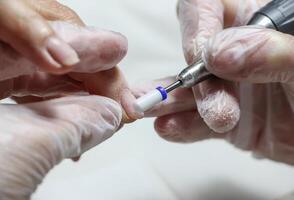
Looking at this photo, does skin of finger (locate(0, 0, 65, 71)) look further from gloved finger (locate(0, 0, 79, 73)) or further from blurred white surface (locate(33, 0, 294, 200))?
blurred white surface (locate(33, 0, 294, 200))

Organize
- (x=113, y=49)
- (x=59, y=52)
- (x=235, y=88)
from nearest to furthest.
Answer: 1. (x=59, y=52)
2. (x=113, y=49)
3. (x=235, y=88)

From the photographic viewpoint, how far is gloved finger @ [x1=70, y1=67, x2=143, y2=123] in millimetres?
566

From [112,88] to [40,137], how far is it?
6.3 inches

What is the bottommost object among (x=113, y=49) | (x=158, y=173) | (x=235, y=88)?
(x=158, y=173)

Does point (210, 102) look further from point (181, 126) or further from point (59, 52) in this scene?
point (59, 52)

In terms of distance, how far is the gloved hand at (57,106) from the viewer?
0.43 meters

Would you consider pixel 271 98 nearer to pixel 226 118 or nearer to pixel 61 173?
pixel 226 118

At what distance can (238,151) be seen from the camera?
2.56ft

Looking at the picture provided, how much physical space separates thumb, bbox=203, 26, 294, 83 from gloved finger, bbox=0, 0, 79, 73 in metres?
0.19

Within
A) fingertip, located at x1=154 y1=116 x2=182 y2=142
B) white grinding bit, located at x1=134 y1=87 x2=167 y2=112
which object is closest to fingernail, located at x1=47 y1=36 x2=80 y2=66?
white grinding bit, located at x1=134 y1=87 x2=167 y2=112

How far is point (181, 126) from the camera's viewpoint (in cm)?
67

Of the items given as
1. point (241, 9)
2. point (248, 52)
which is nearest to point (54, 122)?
point (248, 52)

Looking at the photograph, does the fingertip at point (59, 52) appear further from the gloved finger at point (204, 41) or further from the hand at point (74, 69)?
the gloved finger at point (204, 41)

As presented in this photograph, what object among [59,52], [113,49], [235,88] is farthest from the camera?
[235,88]
